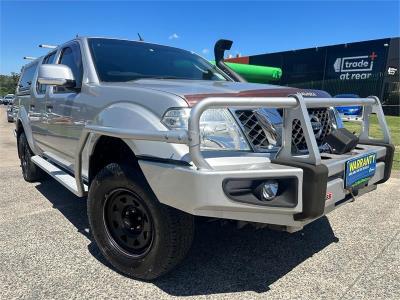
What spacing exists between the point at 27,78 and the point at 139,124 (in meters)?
4.63

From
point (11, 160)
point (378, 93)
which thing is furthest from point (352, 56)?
point (11, 160)

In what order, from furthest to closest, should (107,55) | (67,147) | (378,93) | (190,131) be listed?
(378,93) → (67,147) → (107,55) → (190,131)

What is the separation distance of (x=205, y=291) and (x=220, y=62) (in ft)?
9.68

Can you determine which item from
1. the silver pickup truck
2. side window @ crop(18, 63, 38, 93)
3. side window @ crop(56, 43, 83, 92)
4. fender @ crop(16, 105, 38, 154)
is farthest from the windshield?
side window @ crop(18, 63, 38, 93)

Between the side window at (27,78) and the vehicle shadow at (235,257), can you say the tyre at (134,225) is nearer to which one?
the vehicle shadow at (235,257)

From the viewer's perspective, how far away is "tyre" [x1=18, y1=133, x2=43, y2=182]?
5.94m

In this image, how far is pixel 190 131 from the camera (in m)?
2.22

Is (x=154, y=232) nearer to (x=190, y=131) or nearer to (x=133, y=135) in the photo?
(x=133, y=135)

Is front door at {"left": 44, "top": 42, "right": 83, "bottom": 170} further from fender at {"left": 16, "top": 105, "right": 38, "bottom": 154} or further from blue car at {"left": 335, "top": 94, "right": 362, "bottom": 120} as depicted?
blue car at {"left": 335, "top": 94, "right": 362, "bottom": 120}

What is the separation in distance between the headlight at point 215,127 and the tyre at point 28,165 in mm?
4039

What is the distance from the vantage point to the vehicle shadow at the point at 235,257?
2850 millimetres

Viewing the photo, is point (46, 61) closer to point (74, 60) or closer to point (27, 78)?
point (27, 78)

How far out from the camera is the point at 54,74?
3.51 meters

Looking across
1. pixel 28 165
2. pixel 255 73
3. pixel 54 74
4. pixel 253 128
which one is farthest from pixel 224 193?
pixel 255 73
